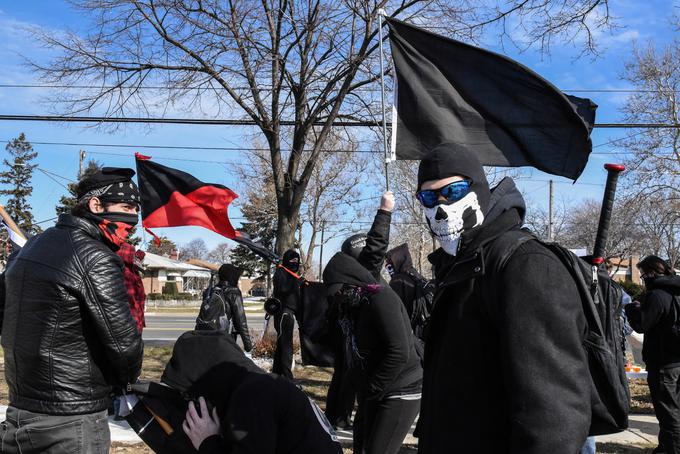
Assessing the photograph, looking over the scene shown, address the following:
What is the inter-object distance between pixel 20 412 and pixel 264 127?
30.8 ft

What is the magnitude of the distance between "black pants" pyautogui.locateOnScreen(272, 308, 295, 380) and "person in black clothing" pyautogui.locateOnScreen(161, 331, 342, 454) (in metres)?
5.72

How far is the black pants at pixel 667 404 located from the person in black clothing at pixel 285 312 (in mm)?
4570

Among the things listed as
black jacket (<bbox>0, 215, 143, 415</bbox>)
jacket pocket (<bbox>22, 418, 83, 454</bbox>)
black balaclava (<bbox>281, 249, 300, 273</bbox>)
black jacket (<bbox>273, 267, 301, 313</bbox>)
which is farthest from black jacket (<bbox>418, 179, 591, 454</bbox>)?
black balaclava (<bbox>281, 249, 300, 273</bbox>)

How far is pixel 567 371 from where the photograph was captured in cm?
164

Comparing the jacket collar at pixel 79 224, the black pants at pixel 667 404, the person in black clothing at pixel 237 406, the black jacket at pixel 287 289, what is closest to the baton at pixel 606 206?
the person in black clothing at pixel 237 406

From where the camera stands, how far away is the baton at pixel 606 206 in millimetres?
2455

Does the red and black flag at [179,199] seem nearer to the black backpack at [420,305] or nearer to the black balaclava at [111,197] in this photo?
the black backpack at [420,305]

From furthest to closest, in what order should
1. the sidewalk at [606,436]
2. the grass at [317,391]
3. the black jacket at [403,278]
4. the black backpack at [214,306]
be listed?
the black backpack at [214,306]
the black jacket at [403,278]
the sidewalk at [606,436]
the grass at [317,391]

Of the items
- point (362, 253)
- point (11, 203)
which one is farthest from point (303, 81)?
point (11, 203)

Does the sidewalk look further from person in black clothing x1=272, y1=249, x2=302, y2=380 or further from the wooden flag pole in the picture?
the wooden flag pole

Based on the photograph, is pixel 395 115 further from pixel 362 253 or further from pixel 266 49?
pixel 266 49

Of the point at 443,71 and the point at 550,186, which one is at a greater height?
the point at 550,186

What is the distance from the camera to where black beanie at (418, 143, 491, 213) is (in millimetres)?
2076

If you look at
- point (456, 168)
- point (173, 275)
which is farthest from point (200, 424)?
point (173, 275)
